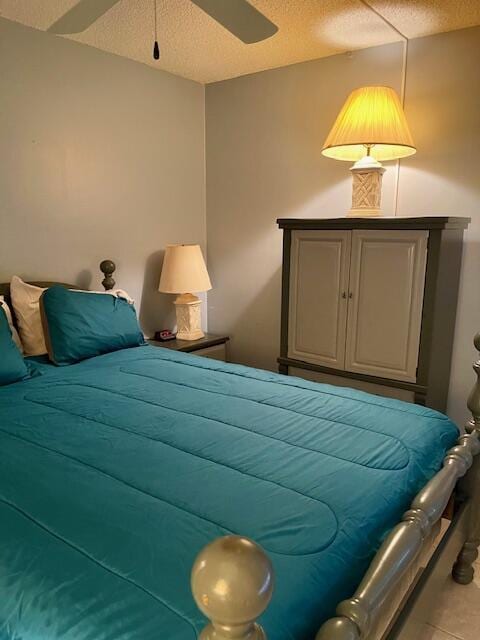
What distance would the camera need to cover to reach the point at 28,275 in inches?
106

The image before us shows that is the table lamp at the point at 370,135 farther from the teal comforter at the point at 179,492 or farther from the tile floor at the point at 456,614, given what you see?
the tile floor at the point at 456,614

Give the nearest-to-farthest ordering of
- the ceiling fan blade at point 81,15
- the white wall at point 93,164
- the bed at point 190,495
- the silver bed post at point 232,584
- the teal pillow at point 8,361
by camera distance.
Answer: the silver bed post at point 232,584 → the bed at point 190,495 → the ceiling fan blade at point 81,15 → the teal pillow at point 8,361 → the white wall at point 93,164

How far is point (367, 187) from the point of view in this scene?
2623 mm

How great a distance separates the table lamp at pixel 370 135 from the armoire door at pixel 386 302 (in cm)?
25

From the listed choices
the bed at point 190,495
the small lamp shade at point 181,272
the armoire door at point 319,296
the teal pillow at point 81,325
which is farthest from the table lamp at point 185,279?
the bed at point 190,495

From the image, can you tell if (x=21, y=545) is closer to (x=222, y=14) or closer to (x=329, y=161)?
(x=222, y=14)

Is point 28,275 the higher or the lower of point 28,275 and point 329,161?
the lower

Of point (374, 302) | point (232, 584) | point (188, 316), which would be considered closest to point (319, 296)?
point (374, 302)

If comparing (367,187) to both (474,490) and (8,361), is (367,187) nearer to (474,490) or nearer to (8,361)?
(474,490)

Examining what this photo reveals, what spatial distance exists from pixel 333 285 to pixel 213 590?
2224 millimetres

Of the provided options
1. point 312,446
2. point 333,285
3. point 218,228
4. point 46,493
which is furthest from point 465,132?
point 46,493

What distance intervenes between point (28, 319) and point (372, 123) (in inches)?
79.2

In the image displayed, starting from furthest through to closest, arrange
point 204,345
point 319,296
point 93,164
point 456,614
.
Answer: point 204,345
point 93,164
point 319,296
point 456,614

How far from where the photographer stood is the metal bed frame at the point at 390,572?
24.0 inches
